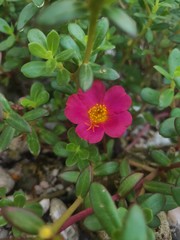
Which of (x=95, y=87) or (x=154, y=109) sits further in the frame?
(x=154, y=109)

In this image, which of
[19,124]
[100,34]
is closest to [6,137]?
[19,124]

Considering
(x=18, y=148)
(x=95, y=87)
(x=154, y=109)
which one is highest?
(x=95, y=87)

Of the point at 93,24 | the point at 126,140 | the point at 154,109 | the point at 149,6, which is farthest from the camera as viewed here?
the point at 154,109

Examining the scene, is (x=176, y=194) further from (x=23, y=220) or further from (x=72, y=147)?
(x=23, y=220)

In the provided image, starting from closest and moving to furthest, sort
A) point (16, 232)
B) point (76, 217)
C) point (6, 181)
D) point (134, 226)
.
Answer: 1. point (134, 226)
2. point (76, 217)
3. point (16, 232)
4. point (6, 181)

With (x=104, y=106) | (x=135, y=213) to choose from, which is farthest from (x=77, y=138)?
(x=135, y=213)

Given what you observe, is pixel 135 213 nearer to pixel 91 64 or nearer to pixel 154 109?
pixel 91 64

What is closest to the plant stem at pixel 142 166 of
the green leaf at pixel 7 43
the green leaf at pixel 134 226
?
the green leaf at pixel 7 43
